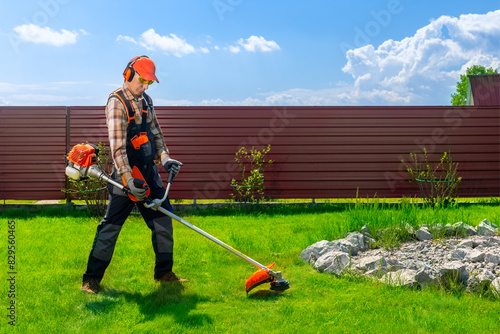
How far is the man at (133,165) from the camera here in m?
3.89

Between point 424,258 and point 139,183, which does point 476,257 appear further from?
point 139,183

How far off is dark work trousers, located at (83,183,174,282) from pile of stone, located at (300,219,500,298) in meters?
1.47

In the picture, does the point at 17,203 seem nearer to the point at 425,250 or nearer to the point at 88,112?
the point at 88,112

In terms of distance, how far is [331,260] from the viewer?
179 inches

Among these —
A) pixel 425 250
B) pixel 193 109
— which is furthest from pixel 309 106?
pixel 425 250

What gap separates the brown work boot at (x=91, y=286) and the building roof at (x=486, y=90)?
1411 cm

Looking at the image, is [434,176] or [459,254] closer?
[459,254]

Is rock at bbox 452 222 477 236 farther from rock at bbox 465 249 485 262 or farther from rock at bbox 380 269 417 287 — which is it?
rock at bbox 380 269 417 287

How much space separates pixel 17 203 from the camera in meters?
8.58

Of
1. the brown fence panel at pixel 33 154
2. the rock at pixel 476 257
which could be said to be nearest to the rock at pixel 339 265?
the rock at pixel 476 257

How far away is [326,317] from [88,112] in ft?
21.6

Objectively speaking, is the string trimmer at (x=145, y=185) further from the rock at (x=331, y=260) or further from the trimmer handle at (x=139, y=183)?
the rock at (x=331, y=260)

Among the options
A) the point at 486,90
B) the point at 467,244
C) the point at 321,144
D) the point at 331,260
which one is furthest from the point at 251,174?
the point at 486,90

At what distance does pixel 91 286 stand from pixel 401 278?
2.70 meters
